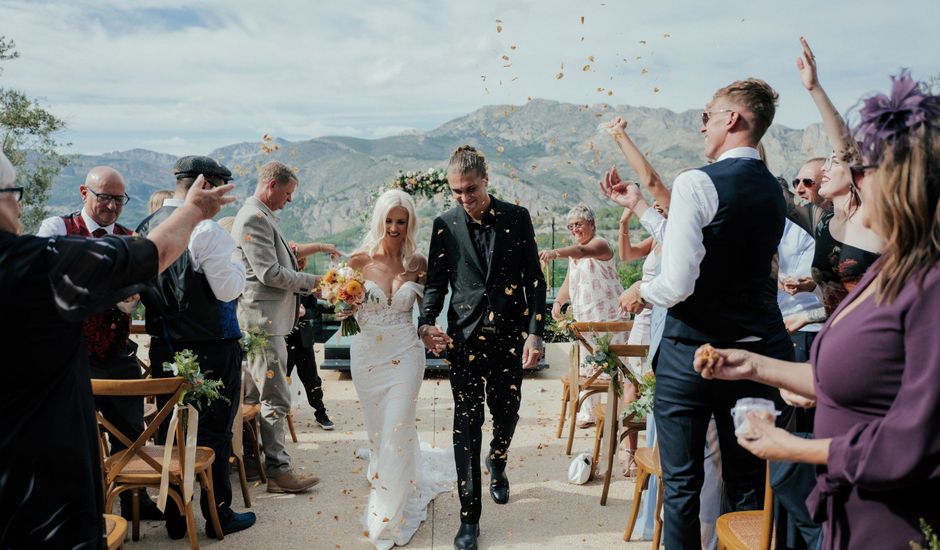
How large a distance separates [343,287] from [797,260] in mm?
2888

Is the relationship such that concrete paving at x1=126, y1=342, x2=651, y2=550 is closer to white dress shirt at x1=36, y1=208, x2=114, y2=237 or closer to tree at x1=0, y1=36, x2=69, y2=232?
white dress shirt at x1=36, y1=208, x2=114, y2=237

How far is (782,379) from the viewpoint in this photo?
2117 millimetres

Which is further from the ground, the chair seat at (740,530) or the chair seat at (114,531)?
the chair seat at (740,530)

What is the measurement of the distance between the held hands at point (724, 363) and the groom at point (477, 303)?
205 cm

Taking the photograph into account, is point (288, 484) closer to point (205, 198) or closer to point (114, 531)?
point (114, 531)

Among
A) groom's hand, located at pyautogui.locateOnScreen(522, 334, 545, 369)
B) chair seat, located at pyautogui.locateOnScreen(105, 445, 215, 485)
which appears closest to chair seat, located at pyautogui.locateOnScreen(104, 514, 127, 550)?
chair seat, located at pyautogui.locateOnScreen(105, 445, 215, 485)

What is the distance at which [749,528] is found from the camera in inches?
116

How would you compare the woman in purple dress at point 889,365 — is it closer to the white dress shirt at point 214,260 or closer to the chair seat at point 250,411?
the white dress shirt at point 214,260

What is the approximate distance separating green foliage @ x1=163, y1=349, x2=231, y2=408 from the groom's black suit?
4.25 feet

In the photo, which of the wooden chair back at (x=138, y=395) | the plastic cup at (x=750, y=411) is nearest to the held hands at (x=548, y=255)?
the wooden chair back at (x=138, y=395)

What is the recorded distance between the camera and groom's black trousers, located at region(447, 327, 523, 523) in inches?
164

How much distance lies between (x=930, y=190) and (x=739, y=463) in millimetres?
1970

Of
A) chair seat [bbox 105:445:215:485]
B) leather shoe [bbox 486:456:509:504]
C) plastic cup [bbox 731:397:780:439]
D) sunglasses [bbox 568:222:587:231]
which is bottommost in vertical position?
leather shoe [bbox 486:456:509:504]

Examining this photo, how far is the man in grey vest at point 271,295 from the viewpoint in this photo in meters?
5.20
